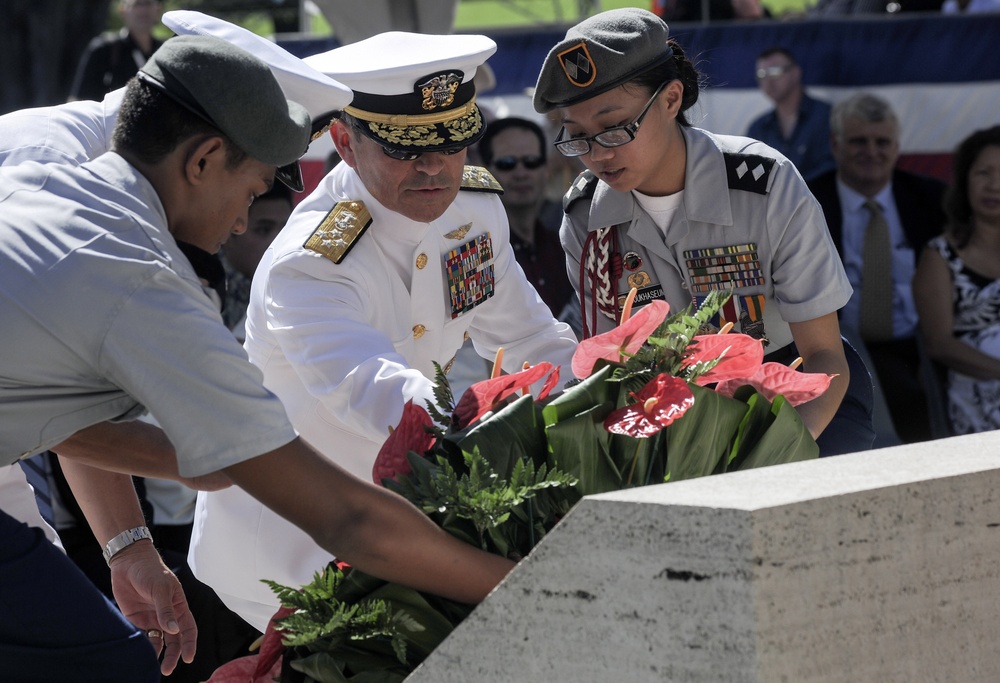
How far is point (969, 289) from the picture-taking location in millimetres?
5195

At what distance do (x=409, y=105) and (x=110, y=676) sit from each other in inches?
48.5

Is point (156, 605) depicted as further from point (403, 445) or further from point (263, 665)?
point (403, 445)

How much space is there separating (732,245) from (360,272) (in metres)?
0.85

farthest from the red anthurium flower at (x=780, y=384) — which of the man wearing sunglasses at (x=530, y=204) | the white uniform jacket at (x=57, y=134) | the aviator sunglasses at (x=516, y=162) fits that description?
the aviator sunglasses at (x=516, y=162)

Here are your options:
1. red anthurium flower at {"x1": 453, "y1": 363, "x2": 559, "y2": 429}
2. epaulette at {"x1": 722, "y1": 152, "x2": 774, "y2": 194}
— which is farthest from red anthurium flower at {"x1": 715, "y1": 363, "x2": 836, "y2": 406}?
→ epaulette at {"x1": 722, "y1": 152, "x2": 774, "y2": 194}

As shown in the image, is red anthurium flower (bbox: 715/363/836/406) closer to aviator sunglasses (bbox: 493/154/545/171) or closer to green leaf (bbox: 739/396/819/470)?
green leaf (bbox: 739/396/819/470)

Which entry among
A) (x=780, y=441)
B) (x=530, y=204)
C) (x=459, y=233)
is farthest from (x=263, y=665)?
(x=530, y=204)

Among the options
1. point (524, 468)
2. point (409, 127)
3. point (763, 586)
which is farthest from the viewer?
point (409, 127)

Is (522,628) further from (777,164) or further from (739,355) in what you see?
(777,164)

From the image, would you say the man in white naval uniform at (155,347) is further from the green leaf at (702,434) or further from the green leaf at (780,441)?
the green leaf at (780,441)

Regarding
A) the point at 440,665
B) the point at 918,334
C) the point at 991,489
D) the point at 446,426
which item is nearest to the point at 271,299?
the point at 446,426

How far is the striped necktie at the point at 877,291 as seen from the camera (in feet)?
17.8

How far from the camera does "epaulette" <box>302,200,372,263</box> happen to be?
7.94 ft

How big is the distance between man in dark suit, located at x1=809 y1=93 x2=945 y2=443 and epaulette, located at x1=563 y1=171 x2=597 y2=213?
265 centimetres
